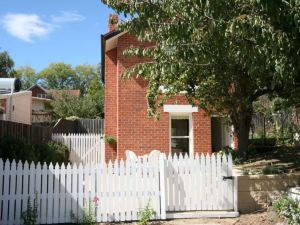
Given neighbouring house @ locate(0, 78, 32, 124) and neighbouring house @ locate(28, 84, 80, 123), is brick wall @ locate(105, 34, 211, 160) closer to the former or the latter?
neighbouring house @ locate(0, 78, 32, 124)

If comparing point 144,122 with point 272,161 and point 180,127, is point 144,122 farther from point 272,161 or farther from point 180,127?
point 272,161

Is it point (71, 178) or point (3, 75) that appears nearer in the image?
point (71, 178)

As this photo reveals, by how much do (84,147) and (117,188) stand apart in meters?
11.2

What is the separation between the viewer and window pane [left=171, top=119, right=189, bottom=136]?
685 inches

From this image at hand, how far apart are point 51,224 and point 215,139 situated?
11.0 metres

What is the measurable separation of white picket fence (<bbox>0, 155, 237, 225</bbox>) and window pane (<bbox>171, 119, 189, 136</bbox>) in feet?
25.8

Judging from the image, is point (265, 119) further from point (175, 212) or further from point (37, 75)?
point (37, 75)

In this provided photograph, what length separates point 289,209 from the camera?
856 centimetres

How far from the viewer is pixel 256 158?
43.7 ft

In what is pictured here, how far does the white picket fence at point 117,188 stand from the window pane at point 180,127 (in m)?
7.86

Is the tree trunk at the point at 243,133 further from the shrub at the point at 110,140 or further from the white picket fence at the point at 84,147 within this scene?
the white picket fence at the point at 84,147

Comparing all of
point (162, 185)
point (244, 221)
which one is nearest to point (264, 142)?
point (244, 221)

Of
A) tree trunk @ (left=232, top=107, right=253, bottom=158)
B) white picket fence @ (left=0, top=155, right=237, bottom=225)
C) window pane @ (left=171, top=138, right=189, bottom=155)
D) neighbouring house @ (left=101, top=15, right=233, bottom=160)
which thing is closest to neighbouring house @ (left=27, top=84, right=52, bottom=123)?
neighbouring house @ (left=101, top=15, right=233, bottom=160)

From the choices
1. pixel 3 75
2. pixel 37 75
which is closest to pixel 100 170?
pixel 3 75
